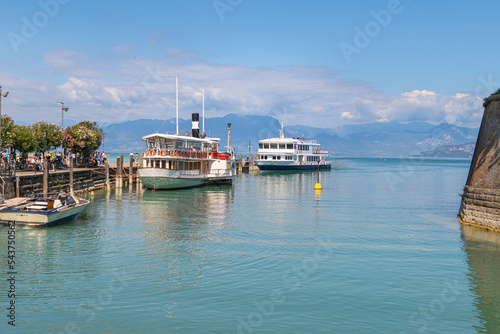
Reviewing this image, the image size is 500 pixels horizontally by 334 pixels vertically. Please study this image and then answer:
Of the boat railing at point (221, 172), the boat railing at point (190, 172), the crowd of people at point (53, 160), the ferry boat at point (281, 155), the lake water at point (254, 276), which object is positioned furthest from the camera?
the ferry boat at point (281, 155)

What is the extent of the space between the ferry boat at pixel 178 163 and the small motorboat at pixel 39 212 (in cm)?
1859

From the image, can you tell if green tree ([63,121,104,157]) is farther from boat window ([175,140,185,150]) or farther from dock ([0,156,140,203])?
boat window ([175,140,185,150])

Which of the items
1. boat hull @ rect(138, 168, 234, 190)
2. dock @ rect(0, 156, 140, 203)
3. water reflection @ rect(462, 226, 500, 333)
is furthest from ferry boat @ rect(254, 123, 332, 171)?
water reflection @ rect(462, 226, 500, 333)

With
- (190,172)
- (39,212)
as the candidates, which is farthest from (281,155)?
(39,212)

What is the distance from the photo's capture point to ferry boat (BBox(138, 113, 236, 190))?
46.7m

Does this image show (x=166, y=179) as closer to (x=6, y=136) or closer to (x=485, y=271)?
(x=6, y=136)

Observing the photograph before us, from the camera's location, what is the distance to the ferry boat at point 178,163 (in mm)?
46656

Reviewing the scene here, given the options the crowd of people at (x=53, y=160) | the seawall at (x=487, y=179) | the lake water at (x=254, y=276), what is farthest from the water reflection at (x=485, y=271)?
the crowd of people at (x=53, y=160)

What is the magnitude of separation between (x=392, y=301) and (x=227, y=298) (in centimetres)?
553

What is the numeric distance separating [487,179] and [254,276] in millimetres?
15279

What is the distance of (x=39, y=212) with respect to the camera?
80.9ft

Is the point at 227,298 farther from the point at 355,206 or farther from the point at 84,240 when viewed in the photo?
the point at 355,206

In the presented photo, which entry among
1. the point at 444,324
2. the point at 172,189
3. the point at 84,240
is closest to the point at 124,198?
the point at 172,189

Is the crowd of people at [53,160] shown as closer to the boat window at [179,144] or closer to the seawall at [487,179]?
the boat window at [179,144]
